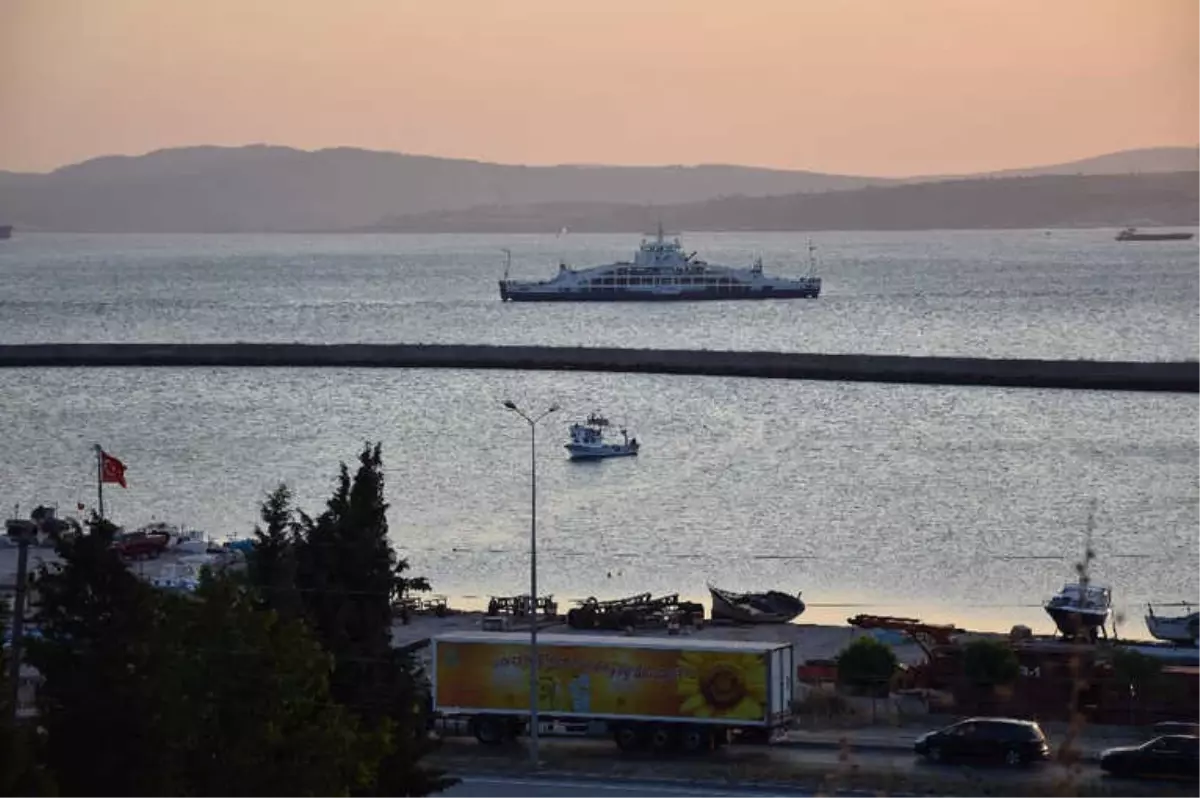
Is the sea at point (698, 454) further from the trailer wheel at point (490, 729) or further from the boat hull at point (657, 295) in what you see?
the trailer wheel at point (490, 729)

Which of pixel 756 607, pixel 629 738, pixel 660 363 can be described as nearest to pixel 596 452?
pixel 660 363

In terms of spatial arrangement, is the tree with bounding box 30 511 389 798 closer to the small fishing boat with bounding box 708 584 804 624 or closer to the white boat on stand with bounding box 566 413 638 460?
the small fishing boat with bounding box 708 584 804 624

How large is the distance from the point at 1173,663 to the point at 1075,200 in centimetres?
14081

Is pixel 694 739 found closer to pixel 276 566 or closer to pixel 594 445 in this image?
pixel 276 566

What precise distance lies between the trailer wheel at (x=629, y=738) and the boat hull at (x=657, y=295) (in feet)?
185

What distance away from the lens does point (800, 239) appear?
16250 centimetres

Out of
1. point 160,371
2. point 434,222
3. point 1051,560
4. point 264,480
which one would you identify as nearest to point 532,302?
point 160,371

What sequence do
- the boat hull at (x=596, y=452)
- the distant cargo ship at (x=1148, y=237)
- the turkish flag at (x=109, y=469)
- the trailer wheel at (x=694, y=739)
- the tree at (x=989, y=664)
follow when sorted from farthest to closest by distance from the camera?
1. the distant cargo ship at (x=1148, y=237)
2. the boat hull at (x=596, y=452)
3. the turkish flag at (x=109, y=469)
4. the tree at (x=989, y=664)
5. the trailer wheel at (x=694, y=739)

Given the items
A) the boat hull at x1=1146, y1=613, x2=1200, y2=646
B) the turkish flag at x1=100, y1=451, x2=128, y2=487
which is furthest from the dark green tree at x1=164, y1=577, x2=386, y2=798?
the turkish flag at x1=100, y1=451, x2=128, y2=487

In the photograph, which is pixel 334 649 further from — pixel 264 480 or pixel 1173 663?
pixel 264 480

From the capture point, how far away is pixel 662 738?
1191 centimetres

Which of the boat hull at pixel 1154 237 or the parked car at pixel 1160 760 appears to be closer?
the parked car at pixel 1160 760

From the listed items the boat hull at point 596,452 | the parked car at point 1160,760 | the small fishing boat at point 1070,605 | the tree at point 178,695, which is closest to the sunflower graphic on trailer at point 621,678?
the parked car at point 1160,760

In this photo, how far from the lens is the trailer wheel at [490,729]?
12.2 meters
